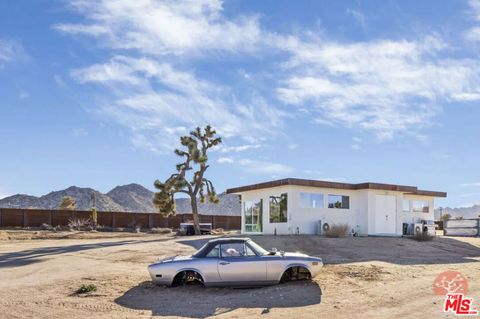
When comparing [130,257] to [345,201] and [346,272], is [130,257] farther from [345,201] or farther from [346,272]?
[345,201]

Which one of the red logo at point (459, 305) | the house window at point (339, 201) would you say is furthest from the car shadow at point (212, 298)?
the house window at point (339, 201)

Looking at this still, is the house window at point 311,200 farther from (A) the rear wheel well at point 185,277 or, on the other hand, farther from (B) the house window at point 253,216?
Result: (A) the rear wheel well at point 185,277

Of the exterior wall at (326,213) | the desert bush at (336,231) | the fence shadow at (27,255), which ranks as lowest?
the fence shadow at (27,255)

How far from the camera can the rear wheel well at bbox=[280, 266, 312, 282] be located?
46.5ft

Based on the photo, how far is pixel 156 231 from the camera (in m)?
44.2

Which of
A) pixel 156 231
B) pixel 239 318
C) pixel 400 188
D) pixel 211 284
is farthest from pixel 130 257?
pixel 156 231

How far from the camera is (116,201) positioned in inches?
4375

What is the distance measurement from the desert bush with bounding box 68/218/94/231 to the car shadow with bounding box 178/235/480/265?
21049 mm

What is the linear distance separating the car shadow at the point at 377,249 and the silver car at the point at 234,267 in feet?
14.1

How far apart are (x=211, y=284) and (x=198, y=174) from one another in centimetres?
2393

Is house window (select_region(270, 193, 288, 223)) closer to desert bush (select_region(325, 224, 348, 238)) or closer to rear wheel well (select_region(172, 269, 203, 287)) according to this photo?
desert bush (select_region(325, 224, 348, 238))

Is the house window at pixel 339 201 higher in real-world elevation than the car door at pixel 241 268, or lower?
higher
